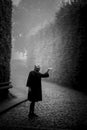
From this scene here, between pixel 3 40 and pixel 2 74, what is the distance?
1.84 m

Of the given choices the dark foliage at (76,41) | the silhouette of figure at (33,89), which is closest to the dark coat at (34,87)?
the silhouette of figure at (33,89)

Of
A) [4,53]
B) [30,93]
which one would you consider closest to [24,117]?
[30,93]

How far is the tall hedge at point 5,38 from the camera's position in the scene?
736 cm

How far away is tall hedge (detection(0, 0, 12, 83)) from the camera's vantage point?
7.36m

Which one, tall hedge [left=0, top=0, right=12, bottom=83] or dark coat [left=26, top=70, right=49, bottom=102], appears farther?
tall hedge [left=0, top=0, right=12, bottom=83]

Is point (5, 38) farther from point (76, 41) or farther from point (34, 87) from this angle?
point (76, 41)

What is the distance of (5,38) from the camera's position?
774 centimetres

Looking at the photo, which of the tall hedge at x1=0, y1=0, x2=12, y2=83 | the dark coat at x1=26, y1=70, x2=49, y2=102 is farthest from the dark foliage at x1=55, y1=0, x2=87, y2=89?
the dark coat at x1=26, y1=70, x2=49, y2=102

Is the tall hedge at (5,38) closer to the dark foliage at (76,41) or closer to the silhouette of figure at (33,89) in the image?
the silhouette of figure at (33,89)

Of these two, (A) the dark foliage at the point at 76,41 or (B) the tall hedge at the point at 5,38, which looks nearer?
(B) the tall hedge at the point at 5,38

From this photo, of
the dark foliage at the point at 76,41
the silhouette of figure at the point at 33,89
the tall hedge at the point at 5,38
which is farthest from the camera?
the dark foliage at the point at 76,41

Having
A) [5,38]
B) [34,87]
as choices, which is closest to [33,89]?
[34,87]

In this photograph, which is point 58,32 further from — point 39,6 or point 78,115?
point 39,6

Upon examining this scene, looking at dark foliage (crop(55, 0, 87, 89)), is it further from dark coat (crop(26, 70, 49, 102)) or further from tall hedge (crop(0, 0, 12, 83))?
dark coat (crop(26, 70, 49, 102))
